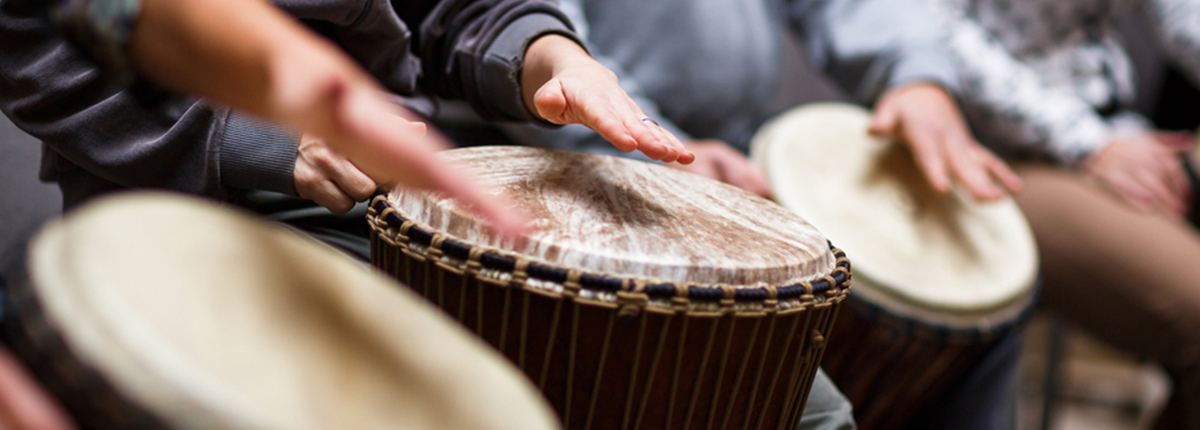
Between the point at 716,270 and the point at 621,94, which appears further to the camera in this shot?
the point at 621,94

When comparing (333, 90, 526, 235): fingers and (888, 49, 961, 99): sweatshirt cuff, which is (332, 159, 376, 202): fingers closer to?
(333, 90, 526, 235): fingers

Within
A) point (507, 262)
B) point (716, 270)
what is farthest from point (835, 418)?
point (507, 262)

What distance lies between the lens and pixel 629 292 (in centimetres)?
53

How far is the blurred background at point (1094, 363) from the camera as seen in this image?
2051 millimetres

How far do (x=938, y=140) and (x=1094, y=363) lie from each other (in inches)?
78.0

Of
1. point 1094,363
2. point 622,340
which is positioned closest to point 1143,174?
point 1094,363

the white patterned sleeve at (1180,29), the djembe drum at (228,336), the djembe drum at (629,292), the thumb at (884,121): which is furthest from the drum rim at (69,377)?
the white patterned sleeve at (1180,29)

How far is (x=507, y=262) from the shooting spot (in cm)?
53

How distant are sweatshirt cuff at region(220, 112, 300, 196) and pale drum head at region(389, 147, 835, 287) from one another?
11cm

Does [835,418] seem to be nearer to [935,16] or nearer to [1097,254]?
[1097,254]

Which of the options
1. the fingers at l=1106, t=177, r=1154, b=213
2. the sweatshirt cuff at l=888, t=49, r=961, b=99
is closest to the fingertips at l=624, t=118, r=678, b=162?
the sweatshirt cuff at l=888, t=49, r=961, b=99

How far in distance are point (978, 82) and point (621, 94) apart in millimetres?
1284

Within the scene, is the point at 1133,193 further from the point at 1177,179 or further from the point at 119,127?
the point at 119,127

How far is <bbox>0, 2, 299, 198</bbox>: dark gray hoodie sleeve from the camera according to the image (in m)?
0.63
